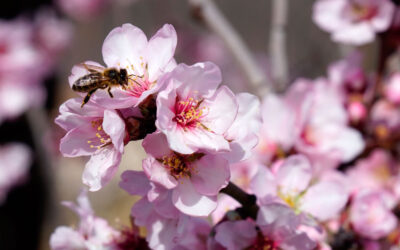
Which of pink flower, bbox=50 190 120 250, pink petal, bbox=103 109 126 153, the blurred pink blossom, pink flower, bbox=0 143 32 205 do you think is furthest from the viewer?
the blurred pink blossom

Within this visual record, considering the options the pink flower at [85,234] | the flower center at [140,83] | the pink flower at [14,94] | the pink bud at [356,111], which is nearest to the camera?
the flower center at [140,83]

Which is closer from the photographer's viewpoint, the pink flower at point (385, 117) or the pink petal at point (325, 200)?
the pink petal at point (325, 200)

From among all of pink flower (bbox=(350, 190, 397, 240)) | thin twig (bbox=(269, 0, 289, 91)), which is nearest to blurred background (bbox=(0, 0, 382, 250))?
thin twig (bbox=(269, 0, 289, 91))

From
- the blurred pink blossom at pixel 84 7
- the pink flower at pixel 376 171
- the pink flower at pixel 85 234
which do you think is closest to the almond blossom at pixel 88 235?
the pink flower at pixel 85 234

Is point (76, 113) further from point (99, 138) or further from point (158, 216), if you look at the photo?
point (158, 216)

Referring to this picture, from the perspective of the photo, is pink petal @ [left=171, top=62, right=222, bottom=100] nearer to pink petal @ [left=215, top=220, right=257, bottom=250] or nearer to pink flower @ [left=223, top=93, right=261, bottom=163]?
pink flower @ [left=223, top=93, right=261, bottom=163]

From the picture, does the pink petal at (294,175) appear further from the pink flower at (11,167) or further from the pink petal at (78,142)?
the pink flower at (11,167)

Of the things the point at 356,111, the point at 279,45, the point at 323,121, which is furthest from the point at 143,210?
the point at 279,45

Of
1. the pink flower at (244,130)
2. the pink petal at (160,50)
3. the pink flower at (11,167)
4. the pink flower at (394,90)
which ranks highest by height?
the pink petal at (160,50)
